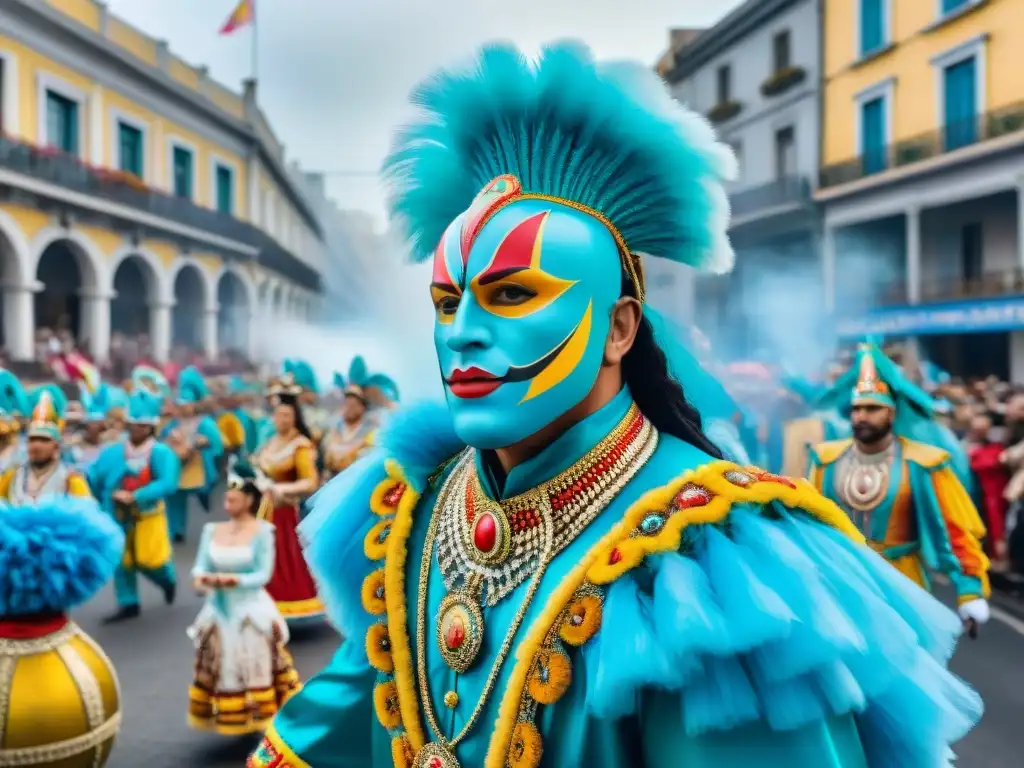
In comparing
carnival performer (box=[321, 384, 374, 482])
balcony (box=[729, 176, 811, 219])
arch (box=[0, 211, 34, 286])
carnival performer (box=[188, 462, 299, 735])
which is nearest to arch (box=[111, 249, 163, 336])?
arch (box=[0, 211, 34, 286])

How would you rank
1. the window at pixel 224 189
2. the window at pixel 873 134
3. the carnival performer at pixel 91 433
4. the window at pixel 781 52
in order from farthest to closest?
the window at pixel 781 52 → the window at pixel 873 134 → the window at pixel 224 189 → the carnival performer at pixel 91 433

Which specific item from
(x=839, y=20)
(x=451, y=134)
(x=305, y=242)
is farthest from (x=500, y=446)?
(x=839, y=20)

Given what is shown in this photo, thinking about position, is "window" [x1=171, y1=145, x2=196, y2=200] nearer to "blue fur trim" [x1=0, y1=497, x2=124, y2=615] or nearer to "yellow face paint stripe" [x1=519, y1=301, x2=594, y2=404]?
"blue fur trim" [x1=0, y1=497, x2=124, y2=615]

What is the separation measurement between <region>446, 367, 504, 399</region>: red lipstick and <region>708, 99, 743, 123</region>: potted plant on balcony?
19.2 metres

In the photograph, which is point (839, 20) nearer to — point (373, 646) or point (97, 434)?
point (97, 434)

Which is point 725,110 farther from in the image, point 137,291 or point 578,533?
point 578,533

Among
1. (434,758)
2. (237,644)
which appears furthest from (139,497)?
(434,758)

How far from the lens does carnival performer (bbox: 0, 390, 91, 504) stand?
6.36 m

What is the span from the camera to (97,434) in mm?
9062

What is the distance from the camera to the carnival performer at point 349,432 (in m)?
8.05

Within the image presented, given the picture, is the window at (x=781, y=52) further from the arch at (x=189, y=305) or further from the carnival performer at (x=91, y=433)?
the carnival performer at (x=91, y=433)

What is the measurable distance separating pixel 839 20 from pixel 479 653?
62.6 feet

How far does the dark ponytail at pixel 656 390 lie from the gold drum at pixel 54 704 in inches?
118

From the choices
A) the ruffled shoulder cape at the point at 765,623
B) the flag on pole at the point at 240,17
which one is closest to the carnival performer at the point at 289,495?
the ruffled shoulder cape at the point at 765,623
